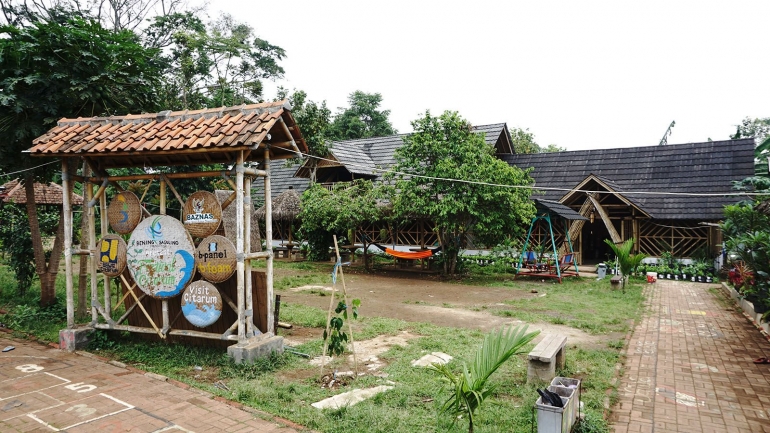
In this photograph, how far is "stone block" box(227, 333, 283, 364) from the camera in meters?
5.70

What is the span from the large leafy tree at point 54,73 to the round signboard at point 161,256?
9.36ft

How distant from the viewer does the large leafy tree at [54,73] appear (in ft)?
24.5

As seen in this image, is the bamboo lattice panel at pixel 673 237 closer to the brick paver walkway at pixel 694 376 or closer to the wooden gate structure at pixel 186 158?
the brick paver walkway at pixel 694 376

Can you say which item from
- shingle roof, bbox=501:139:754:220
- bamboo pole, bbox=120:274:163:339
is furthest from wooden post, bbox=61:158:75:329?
shingle roof, bbox=501:139:754:220

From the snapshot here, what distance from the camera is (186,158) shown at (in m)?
6.69

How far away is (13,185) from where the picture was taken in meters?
18.2

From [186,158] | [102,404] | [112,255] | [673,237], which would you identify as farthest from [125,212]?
[673,237]

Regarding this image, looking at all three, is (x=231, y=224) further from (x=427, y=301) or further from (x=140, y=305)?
(x=427, y=301)

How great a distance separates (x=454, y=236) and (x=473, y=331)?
7.14 meters

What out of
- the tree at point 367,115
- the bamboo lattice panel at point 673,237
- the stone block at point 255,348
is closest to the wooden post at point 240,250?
the stone block at point 255,348

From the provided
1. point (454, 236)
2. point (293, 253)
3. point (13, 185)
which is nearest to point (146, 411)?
point (454, 236)

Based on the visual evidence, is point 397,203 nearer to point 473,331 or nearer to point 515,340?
point 473,331

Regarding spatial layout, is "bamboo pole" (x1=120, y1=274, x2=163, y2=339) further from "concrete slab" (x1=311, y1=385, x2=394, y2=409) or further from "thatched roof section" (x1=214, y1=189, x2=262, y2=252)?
"concrete slab" (x1=311, y1=385, x2=394, y2=409)

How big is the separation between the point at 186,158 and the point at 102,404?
3.29 m
